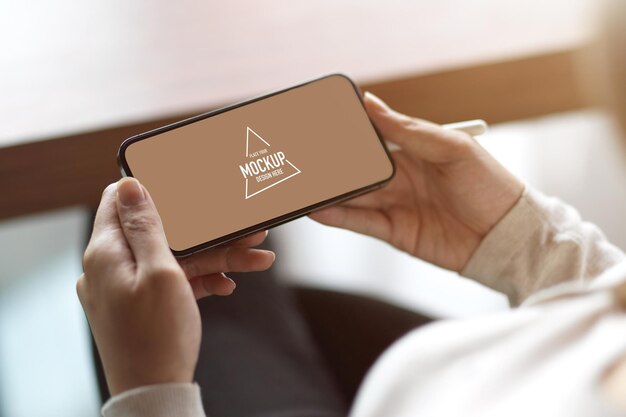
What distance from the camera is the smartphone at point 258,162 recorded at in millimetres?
532

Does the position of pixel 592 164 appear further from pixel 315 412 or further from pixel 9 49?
pixel 9 49

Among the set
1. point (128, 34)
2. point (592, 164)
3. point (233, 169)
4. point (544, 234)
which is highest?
point (128, 34)

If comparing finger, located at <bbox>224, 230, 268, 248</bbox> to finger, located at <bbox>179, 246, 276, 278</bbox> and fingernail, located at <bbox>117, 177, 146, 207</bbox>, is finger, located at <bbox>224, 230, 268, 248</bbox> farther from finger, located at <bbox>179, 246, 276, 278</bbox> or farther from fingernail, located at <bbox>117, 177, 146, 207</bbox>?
fingernail, located at <bbox>117, 177, 146, 207</bbox>

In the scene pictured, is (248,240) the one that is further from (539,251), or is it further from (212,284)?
(539,251)

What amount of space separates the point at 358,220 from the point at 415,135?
0.10 meters

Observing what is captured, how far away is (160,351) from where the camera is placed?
40cm

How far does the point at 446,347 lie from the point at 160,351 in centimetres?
16

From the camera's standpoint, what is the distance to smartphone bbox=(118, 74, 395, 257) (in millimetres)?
532

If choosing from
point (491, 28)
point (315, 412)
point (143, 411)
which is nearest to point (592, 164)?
point (491, 28)

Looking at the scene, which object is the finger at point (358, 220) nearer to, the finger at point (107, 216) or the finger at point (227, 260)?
the finger at point (227, 260)

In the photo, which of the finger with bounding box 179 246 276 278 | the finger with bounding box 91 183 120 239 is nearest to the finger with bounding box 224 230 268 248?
the finger with bounding box 179 246 276 278

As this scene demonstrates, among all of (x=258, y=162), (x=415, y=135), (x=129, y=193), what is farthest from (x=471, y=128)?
(x=129, y=193)

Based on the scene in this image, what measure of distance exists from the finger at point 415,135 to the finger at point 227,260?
0.14 meters

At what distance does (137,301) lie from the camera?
404mm
